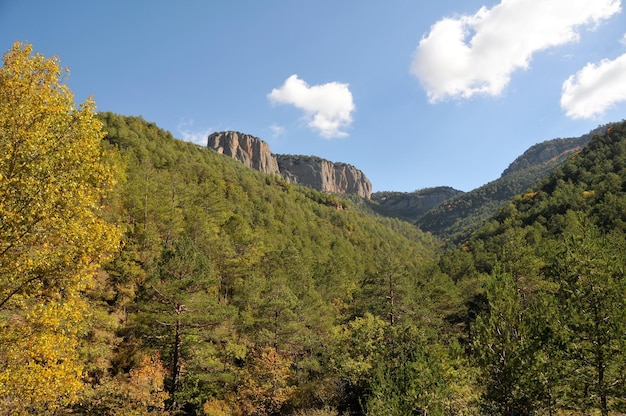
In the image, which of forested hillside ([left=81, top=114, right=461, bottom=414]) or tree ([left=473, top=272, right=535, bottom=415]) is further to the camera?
forested hillside ([left=81, top=114, right=461, bottom=414])

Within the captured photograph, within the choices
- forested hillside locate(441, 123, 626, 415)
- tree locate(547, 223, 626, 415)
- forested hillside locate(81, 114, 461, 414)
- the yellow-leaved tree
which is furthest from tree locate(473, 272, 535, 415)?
the yellow-leaved tree

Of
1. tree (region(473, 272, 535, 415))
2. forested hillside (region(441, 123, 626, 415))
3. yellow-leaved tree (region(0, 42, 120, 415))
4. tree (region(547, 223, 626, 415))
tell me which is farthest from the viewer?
tree (region(473, 272, 535, 415))

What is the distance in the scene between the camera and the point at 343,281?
181 feet

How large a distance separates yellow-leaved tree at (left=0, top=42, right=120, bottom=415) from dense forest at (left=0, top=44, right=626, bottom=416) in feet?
0.14

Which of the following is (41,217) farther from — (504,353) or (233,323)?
(233,323)

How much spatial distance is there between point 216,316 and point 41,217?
18707mm

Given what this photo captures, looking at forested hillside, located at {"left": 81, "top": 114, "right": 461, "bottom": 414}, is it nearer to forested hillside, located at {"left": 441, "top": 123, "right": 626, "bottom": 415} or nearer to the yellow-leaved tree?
forested hillside, located at {"left": 441, "top": 123, "right": 626, "bottom": 415}

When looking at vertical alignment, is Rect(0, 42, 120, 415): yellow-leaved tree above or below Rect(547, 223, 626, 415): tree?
above

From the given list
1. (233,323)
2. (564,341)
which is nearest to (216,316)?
(233,323)

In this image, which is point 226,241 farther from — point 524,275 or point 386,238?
point 386,238

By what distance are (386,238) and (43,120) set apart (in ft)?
419

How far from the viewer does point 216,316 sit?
25.0 meters

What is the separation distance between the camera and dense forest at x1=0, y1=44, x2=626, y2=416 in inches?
330

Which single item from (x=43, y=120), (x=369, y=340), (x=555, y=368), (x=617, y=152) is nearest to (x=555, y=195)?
(x=617, y=152)
